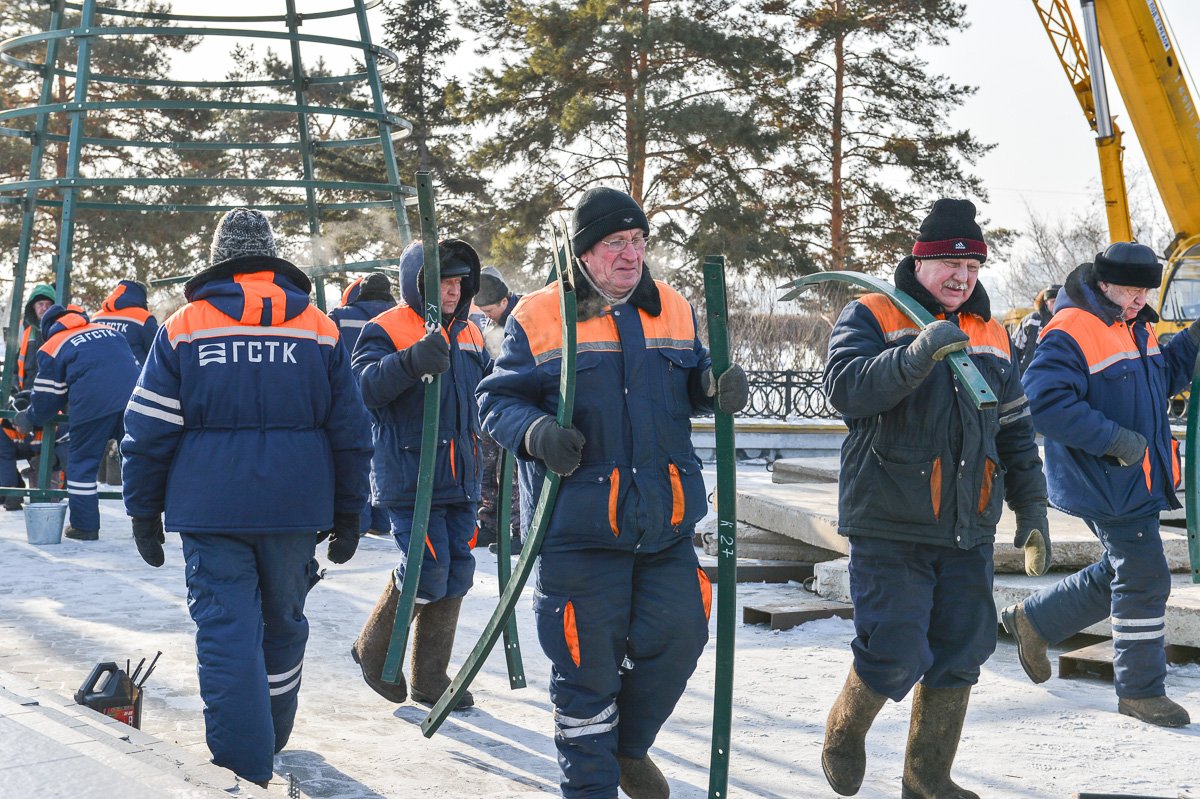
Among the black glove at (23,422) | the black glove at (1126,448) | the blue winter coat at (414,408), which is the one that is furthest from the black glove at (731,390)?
the black glove at (23,422)

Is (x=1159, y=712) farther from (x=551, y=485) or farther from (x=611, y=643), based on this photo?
(x=551, y=485)

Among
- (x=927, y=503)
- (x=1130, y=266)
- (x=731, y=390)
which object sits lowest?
(x=927, y=503)

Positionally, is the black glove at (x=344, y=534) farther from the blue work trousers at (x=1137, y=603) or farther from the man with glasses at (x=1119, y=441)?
the blue work trousers at (x=1137, y=603)

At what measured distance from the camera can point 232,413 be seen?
4102mm

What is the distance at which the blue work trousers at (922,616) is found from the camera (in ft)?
13.3

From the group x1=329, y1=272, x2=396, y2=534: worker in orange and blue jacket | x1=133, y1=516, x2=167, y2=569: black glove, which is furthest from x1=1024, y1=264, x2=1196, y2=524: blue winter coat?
x1=329, y1=272, x2=396, y2=534: worker in orange and blue jacket

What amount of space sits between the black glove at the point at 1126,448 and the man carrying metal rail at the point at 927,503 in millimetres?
881

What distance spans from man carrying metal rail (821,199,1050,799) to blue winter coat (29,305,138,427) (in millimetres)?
6787

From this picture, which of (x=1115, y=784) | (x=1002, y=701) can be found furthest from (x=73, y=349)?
(x=1115, y=784)

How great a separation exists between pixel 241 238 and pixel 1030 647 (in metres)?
3.56

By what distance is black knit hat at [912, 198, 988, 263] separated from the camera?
413 cm

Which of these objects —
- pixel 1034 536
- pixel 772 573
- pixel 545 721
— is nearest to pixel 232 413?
pixel 545 721

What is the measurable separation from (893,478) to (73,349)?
713 cm

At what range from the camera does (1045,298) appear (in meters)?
11.9
